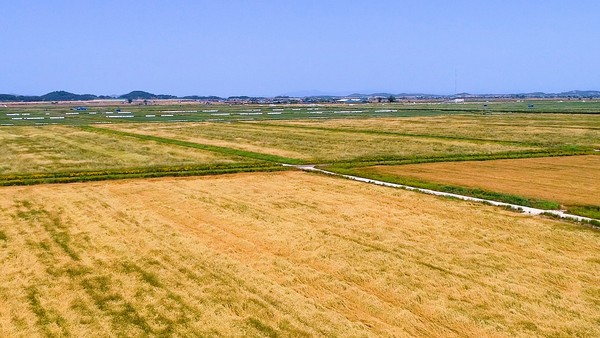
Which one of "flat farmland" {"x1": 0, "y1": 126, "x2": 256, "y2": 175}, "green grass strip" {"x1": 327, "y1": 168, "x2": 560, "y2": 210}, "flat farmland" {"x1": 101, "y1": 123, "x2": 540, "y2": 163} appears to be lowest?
"green grass strip" {"x1": 327, "y1": 168, "x2": 560, "y2": 210}

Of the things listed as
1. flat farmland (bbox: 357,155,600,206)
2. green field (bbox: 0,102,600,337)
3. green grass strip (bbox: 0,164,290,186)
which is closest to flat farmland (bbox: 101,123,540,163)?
flat farmland (bbox: 357,155,600,206)

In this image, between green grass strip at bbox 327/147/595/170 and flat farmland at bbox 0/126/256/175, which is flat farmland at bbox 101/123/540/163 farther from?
flat farmland at bbox 0/126/256/175

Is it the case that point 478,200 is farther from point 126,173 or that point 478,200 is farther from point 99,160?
point 99,160

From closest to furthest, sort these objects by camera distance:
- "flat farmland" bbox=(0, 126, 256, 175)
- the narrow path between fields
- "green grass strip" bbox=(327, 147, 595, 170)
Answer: the narrow path between fields → "flat farmland" bbox=(0, 126, 256, 175) → "green grass strip" bbox=(327, 147, 595, 170)

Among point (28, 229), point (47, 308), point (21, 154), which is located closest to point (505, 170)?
point (28, 229)

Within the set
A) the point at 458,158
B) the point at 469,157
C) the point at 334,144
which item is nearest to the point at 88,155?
the point at 334,144

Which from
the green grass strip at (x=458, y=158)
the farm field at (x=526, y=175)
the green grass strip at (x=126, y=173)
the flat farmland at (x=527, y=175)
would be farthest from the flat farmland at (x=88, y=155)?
the flat farmland at (x=527, y=175)

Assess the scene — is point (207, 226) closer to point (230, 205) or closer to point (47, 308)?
point (230, 205)
